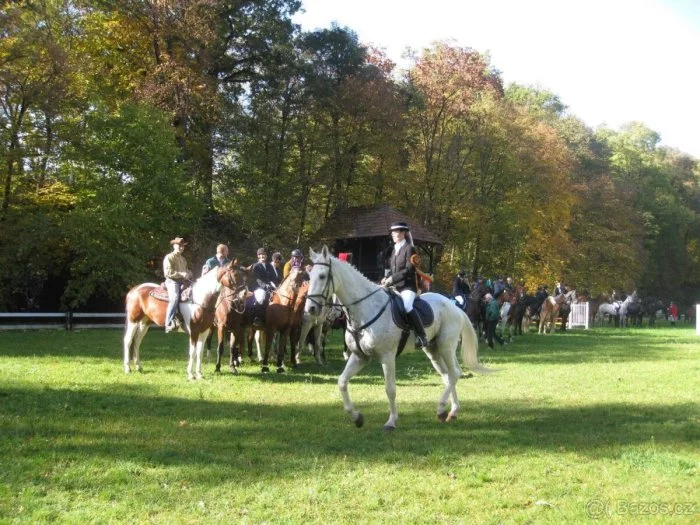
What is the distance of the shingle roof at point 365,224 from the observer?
34.4m

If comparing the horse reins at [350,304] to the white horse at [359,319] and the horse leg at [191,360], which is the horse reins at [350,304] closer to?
the white horse at [359,319]

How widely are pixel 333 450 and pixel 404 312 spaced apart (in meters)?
2.31

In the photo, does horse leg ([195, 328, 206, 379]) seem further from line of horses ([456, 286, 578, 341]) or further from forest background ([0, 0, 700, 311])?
forest background ([0, 0, 700, 311])

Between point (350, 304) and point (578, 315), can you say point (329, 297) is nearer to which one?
point (350, 304)

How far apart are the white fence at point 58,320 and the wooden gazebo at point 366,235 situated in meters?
11.3

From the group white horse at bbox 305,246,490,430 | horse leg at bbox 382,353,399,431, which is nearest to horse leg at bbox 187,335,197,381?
white horse at bbox 305,246,490,430

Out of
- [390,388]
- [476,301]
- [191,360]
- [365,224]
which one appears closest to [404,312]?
[390,388]

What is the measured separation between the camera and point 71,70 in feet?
92.6

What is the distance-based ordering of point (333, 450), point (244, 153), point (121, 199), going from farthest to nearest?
point (244, 153) → point (121, 199) → point (333, 450)

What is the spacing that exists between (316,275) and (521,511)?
421 centimetres

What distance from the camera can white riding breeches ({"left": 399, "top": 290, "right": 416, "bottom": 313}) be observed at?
9344mm

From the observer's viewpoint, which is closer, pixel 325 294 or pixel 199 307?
pixel 325 294

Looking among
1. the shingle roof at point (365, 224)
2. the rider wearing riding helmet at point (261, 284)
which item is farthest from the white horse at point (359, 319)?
the shingle roof at point (365, 224)

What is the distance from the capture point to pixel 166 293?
14.4 metres
